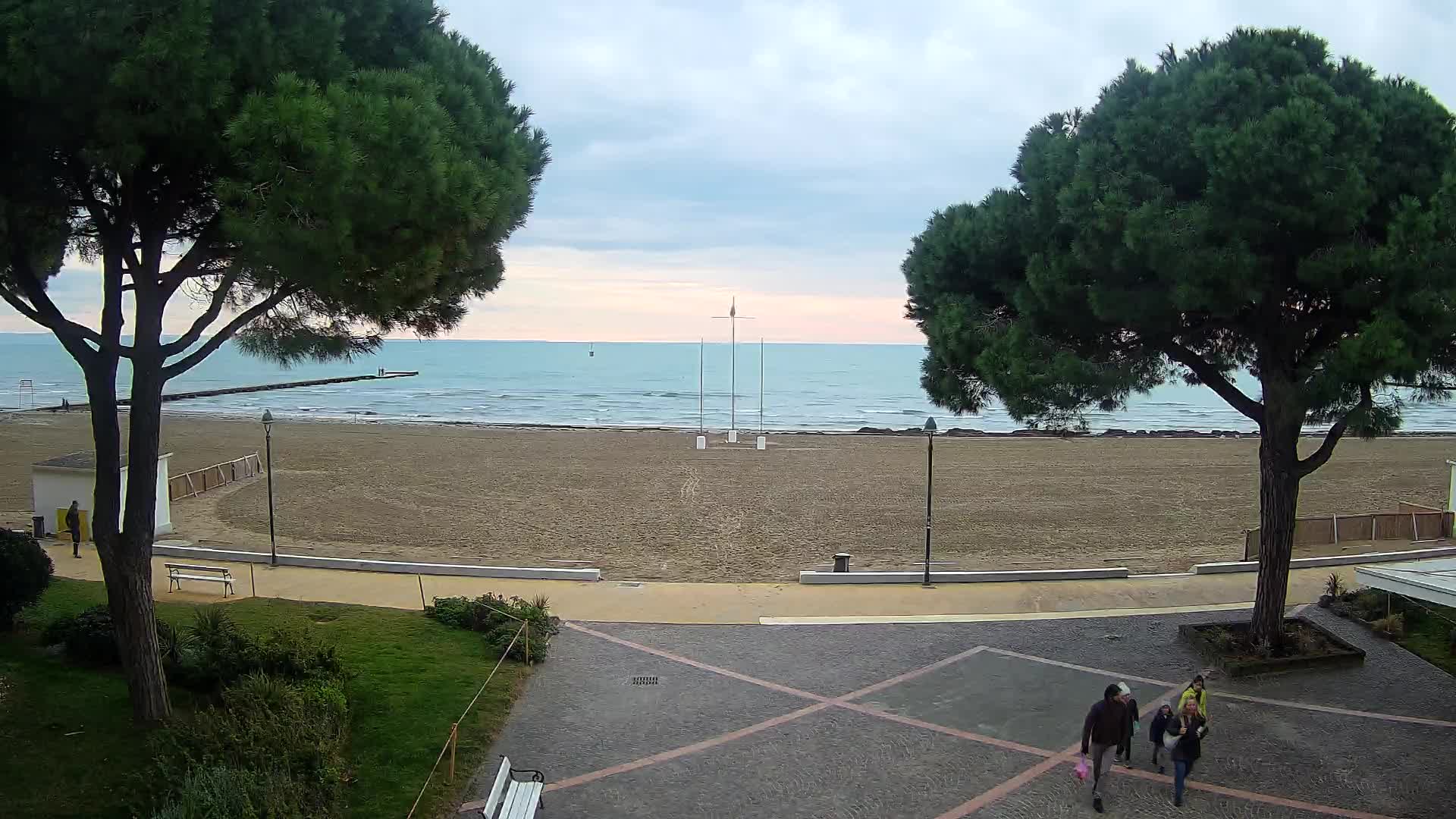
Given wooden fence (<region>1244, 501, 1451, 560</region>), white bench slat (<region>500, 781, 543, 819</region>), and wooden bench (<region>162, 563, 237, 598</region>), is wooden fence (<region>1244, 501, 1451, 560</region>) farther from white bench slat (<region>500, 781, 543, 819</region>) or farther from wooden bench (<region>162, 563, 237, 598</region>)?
wooden bench (<region>162, 563, 237, 598</region>)

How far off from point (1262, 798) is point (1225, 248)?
232 inches

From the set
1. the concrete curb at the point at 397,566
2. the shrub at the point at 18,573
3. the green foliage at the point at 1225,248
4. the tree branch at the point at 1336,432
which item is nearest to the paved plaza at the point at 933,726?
the tree branch at the point at 1336,432

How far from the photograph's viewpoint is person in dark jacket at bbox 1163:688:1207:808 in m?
8.71

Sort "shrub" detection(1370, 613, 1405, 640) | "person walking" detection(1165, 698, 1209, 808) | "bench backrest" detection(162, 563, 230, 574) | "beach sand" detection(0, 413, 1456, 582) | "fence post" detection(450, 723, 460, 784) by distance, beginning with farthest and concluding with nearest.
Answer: "beach sand" detection(0, 413, 1456, 582), "bench backrest" detection(162, 563, 230, 574), "shrub" detection(1370, 613, 1405, 640), "person walking" detection(1165, 698, 1209, 808), "fence post" detection(450, 723, 460, 784)

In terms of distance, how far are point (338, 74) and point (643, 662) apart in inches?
327

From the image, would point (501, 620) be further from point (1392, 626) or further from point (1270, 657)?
point (1392, 626)

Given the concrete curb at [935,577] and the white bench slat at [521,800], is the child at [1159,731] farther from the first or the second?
the concrete curb at [935,577]

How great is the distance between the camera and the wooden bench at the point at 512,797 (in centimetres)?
741

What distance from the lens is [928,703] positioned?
1126 centimetres

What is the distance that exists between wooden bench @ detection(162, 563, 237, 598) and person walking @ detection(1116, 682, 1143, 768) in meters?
14.0

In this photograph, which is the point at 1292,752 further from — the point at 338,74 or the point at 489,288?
the point at 338,74

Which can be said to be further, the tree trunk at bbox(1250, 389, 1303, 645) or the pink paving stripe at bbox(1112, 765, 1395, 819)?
the tree trunk at bbox(1250, 389, 1303, 645)

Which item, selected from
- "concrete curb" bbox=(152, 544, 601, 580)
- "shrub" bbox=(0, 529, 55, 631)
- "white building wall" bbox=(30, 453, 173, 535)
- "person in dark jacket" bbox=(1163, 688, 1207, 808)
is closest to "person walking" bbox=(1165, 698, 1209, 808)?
"person in dark jacket" bbox=(1163, 688, 1207, 808)

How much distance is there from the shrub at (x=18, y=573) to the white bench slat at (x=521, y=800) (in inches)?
275
